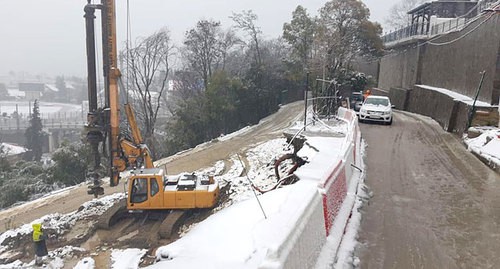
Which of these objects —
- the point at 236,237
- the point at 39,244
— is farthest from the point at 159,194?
the point at 236,237

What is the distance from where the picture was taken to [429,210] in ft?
27.1

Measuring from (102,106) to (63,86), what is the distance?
16317 cm

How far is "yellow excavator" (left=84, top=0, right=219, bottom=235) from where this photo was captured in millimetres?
12805

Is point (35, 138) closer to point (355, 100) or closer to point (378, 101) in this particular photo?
point (355, 100)

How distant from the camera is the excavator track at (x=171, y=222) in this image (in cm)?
1280

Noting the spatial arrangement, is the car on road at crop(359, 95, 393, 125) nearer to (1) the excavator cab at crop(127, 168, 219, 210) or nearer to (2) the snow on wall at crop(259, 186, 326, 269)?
(1) the excavator cab at crop(127, 168, 219, 210)

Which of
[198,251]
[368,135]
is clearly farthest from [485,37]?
[198,251]

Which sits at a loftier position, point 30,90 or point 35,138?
point 30,90

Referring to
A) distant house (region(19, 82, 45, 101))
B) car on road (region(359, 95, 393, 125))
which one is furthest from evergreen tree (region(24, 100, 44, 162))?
distant house (region(19, 82, 45, 101))

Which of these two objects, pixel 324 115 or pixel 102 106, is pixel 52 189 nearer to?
pixel 102 106

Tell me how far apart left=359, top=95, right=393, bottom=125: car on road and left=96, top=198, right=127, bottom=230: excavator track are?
13.0 metres

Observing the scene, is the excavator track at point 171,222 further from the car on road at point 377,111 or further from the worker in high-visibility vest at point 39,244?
the car on road at point 377,111

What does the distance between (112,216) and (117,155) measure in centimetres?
220

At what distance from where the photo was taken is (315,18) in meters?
37.7
